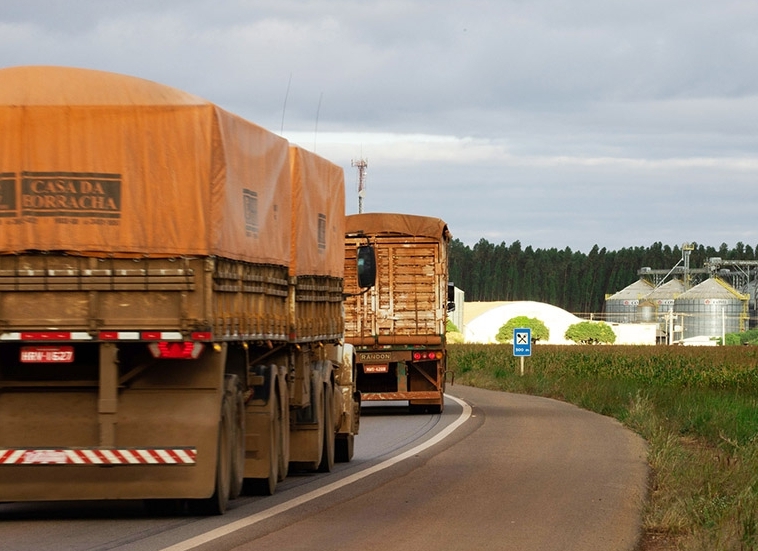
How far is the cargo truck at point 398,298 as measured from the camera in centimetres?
2716

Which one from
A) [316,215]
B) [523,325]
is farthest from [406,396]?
[523,325]

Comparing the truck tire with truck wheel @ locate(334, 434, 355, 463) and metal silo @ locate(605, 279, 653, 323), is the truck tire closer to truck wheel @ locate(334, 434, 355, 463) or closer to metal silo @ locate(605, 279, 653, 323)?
truck wheel @ locate(334, 434, 355, 463)

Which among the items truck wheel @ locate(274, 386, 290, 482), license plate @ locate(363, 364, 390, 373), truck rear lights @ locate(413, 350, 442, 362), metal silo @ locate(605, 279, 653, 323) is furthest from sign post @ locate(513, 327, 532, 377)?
metal silo @ locate(605, 279, 653, 323)

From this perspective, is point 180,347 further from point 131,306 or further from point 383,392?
point 383,392

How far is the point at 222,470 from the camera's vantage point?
1124cm

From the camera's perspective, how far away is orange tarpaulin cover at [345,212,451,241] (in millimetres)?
27141

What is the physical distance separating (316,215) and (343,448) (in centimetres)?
333

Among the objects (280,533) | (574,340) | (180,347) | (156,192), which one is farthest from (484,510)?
(574,340)

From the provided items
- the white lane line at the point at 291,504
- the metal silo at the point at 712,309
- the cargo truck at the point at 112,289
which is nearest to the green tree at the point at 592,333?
the metal silo at the point at 712,309

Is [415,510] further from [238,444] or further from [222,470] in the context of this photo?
[222,470]

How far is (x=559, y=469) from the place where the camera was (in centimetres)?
1623

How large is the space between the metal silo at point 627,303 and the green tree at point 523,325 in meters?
24.8

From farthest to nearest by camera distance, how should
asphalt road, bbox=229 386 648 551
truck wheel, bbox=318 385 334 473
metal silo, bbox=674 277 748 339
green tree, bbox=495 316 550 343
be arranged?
metal silo, bbox=674 277 748 339, green tree, bbox=495 316 550 343, truck wheel, bbox=318 385 334 473, asphalt road, bbox=229 386 648 551

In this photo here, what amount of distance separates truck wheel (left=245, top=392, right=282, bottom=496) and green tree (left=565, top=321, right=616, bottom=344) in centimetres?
12162
